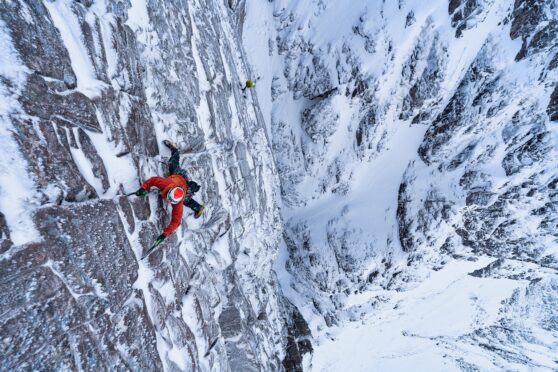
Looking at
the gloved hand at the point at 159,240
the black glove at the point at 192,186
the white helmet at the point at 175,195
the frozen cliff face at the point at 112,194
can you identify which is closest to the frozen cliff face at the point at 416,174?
the frozen cliff face at the point at 112,194

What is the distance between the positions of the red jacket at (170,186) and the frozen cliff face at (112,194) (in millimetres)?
319

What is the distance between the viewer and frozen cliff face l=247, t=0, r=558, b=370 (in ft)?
36.5

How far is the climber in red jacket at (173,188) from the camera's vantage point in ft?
16.6

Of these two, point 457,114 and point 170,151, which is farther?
point 457,114

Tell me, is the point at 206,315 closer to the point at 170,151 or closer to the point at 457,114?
the point at 170,151

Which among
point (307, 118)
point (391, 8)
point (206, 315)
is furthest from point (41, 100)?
point (391, 8)

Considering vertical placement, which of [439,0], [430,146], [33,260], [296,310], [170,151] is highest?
[439,0]

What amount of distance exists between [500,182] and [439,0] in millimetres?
7481

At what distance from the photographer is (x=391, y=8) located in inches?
469

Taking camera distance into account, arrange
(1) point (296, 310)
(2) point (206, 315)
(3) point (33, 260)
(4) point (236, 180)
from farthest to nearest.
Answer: (1) point (296, 310) → (4) point (236, 180) → (2) point (206, 315) → (3) point (33, 260)

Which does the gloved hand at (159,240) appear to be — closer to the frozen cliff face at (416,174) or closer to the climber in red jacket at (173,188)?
the climber in red jacket at (173,188)

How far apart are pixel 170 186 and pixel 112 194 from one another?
0.90m

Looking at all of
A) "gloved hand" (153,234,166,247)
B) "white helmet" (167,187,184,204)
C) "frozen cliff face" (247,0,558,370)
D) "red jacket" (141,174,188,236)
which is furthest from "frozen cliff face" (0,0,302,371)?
"frozen cliff face" (247,0,558,370)

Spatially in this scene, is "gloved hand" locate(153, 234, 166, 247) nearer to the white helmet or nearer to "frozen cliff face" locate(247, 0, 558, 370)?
the white helmet
